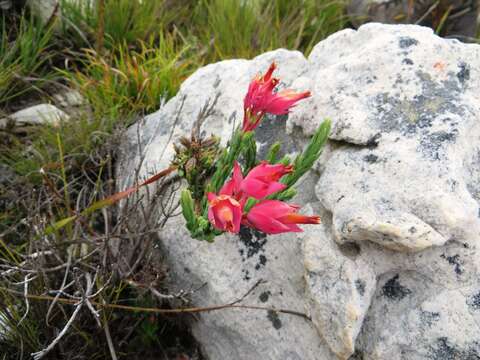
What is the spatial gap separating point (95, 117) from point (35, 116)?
0.37 meters

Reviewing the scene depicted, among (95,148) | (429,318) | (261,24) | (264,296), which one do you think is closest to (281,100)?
(264,296)

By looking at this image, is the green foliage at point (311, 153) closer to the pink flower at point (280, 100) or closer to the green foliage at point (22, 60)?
the pink flower at point (280, 100)

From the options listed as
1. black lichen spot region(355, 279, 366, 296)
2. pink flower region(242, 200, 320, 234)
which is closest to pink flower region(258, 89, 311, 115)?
pink flower region(242, 200, 320, 234)

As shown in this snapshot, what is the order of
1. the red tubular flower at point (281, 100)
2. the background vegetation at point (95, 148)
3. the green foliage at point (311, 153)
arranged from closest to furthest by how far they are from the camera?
the green foliage at point (311, 153) → the red tubular flower at point (281, 100) → the background vegetation at point (95, 148)

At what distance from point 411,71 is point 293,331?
1004mm

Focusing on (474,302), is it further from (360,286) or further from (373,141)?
(373,141)

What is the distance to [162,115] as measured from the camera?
250cm

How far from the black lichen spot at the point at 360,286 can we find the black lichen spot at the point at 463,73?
2.57ft

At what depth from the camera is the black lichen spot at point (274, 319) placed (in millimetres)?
1854

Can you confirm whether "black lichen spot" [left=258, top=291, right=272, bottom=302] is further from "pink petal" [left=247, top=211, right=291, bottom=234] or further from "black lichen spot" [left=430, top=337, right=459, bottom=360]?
"black lichen spot" [left=430, top=337, right=459, bottom=360]

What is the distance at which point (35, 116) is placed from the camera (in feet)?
9.53

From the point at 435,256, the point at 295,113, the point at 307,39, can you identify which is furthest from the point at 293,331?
the point at 307,39

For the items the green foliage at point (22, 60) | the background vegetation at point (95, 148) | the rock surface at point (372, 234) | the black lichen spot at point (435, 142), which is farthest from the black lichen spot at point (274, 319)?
the green foliage at point (22, 60)

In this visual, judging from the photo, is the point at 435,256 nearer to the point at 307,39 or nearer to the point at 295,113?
the point at 295,113
